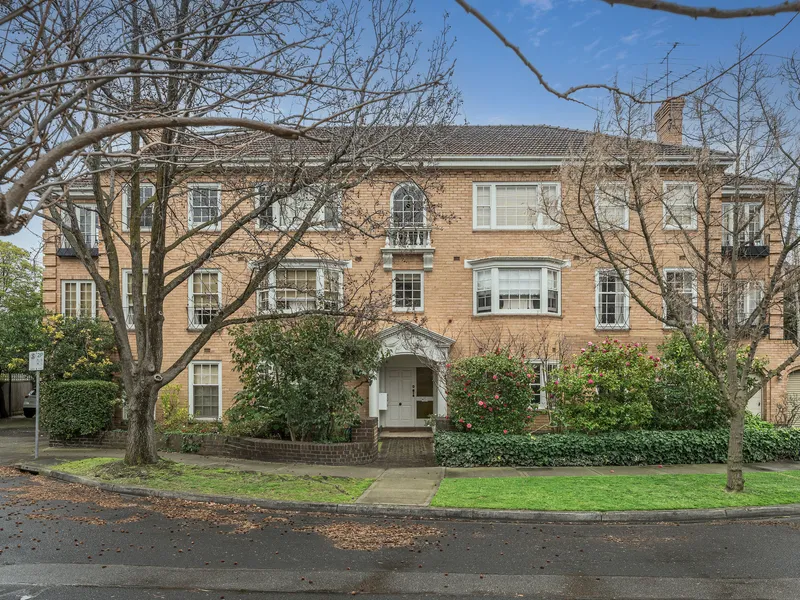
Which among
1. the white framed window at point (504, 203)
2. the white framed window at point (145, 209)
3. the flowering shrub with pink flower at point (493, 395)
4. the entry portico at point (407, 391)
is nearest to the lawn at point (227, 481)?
the flowering shrub with pink flower at point (493, 395)

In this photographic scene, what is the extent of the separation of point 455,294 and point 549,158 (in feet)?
16.7

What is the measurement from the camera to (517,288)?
20797mm

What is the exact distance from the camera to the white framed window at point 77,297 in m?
22.4

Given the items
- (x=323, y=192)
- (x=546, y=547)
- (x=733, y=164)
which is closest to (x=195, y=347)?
(x=323, y=192)

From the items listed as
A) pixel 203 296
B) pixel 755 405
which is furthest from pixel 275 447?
pixel 755 405

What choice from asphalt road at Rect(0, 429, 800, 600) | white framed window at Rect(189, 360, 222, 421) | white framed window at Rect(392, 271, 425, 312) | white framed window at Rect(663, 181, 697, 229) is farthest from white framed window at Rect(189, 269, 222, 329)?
white framed window at Rect(663, 181, 697, 229)

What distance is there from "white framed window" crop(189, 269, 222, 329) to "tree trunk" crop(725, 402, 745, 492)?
15.0m

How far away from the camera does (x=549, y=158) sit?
2055cm

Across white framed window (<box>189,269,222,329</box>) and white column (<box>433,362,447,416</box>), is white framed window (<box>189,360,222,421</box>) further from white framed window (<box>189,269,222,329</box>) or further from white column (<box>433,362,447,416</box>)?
white column (<box>433,362,447,416</box>)

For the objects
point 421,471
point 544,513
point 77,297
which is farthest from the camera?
point 77,297

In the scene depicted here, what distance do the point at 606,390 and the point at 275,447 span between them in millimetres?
8236

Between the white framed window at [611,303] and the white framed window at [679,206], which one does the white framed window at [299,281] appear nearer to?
the white framed window at [611,303]

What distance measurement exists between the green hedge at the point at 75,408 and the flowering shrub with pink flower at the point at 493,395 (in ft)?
34.5

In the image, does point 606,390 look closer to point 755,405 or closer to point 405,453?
point 405,453
